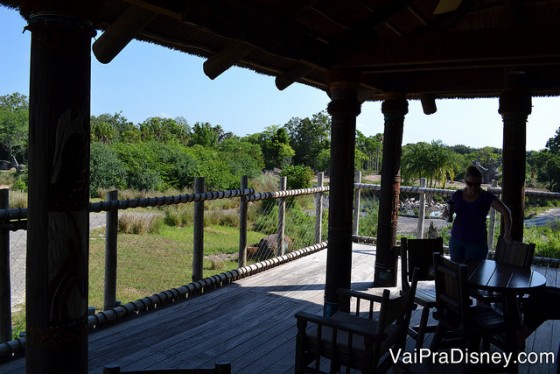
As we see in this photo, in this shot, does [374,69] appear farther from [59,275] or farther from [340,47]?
[59,275]

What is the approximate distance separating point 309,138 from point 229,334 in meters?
31.7

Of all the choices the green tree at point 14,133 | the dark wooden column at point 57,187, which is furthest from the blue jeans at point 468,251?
the green tree at point 14,133

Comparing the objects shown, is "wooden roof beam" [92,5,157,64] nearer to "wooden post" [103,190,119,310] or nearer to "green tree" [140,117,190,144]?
"wooden post" [103,190,119,310]

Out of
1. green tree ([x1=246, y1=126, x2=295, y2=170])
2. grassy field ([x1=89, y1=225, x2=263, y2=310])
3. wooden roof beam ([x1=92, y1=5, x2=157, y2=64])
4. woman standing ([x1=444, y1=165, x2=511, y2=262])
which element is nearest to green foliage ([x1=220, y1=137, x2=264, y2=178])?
green tree ([x1=246, y1=126, x2=295, y2=170])

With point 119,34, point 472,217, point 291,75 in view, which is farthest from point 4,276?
point 472,217

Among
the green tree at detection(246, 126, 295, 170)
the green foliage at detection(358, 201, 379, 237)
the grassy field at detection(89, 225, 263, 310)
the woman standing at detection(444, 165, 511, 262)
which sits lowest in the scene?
the grassy field at detection(89, 225, 263, 310)

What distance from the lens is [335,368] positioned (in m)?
2.67

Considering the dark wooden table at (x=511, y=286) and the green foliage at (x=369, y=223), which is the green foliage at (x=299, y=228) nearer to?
the green foliage at (x=369, y=223)

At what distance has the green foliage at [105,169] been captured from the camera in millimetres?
19453

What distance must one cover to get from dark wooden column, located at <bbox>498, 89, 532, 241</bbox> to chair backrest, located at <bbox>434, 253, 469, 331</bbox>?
1.96 m

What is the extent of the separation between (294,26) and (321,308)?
8.87ft

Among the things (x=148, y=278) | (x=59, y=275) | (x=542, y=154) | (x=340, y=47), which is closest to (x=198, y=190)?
(x=340, y=47)

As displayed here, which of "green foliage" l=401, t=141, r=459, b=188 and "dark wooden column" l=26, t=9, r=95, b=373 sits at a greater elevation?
"green foliage" l=401, t=141, r=459, b=188

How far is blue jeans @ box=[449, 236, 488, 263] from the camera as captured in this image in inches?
159
